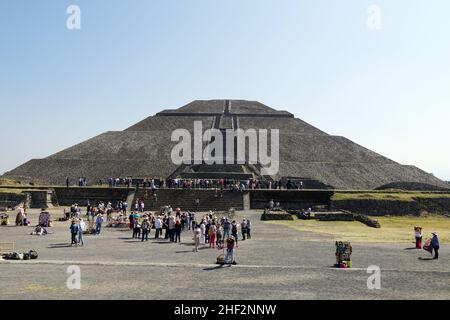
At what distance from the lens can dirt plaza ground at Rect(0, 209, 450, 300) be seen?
39.1ft

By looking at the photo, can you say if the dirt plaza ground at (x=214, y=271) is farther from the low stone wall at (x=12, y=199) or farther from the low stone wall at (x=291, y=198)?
the low stone wall at (x=291, y=198)

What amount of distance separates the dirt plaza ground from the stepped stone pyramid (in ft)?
116

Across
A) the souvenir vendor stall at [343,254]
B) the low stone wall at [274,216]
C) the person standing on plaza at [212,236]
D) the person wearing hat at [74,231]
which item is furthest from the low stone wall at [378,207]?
the person wearing hat at [74,231]

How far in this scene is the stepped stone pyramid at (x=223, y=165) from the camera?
6359 centimetres

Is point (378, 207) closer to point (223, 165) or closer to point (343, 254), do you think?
point (223, 165)

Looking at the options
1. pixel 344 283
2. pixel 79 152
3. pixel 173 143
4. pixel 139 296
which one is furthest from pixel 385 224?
pixel 79 152

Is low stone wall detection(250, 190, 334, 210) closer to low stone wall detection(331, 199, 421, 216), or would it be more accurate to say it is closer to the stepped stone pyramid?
low stone wall detection(331, 199, 421, 216)

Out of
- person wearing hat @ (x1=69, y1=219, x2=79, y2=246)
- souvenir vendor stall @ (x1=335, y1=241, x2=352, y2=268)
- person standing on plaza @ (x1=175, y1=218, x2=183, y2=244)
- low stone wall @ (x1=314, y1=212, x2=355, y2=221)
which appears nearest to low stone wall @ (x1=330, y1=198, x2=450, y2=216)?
low stone wall @ (x1=314, y1=212, x2=355, y2=221)

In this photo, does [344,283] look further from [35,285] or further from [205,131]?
[205,131]

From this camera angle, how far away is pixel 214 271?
14.8 metres

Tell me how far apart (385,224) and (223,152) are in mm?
41826

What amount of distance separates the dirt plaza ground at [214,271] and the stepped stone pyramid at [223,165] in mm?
35309

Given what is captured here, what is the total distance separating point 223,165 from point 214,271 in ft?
152
